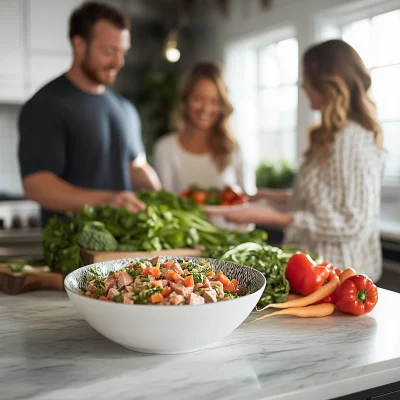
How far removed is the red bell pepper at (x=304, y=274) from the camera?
1407 millimetres

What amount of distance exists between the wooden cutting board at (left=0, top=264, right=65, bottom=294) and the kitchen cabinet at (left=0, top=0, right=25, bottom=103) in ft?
11.4

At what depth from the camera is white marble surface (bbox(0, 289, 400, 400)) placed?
0.93 metres

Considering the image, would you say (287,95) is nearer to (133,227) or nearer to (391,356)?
(133,227)

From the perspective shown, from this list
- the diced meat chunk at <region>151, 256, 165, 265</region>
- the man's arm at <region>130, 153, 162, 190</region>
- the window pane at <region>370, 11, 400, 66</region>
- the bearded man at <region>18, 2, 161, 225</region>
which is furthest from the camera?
the window pane at <region>370, 11, 400, 66</region>

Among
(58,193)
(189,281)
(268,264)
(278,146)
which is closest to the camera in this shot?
(189,281)

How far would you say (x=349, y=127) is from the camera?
2.32m

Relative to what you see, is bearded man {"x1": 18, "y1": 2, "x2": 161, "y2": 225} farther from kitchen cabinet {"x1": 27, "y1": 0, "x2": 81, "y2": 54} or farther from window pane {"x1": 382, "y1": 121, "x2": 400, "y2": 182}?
kitchen cabinet {"x1": 27, "y1": 0, "x2": 81, "y2": 54}

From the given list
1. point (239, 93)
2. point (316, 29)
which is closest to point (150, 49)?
point (239, 93)

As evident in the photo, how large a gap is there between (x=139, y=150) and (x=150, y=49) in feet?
9.78

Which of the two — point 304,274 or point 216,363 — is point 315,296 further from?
Answer: point 216,363

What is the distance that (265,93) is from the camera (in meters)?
5.00

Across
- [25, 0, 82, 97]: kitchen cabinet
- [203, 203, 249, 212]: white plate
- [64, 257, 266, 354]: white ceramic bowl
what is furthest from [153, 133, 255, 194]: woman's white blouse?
[64, 257, 266, 354]: white ceramic bowl

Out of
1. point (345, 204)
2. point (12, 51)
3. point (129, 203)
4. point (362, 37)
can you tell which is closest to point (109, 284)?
point (129, 203)

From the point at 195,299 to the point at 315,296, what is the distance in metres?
0.47
